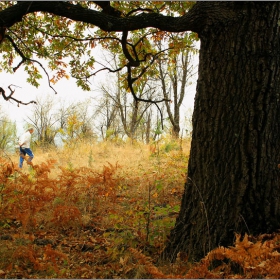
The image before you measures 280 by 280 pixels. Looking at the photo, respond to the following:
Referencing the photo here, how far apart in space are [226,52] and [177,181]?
3.65m

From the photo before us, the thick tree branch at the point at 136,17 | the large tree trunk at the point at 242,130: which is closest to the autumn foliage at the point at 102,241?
the large tree trunk at the point at 242,130

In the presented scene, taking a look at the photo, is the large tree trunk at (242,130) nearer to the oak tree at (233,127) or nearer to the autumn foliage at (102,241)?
the oak tree at (233,127)

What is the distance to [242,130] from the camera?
263 centimetres

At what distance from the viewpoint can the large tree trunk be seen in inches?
103

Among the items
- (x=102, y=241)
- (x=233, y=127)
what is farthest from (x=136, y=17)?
(x=102, y=241)

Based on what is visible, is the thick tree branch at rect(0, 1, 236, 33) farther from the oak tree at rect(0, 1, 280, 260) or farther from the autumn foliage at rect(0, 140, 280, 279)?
the autumn foliage at rect(0, 140, 280, 279)

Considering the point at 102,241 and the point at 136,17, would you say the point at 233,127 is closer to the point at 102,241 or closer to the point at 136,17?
the point at 136,17

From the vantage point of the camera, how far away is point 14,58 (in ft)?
22.3

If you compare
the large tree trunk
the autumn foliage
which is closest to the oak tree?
the large tree trunk

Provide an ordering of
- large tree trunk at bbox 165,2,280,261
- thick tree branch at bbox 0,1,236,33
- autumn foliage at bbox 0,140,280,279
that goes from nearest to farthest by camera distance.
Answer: autumn foliage at bbox 0,140,280,279, large tree trunk at bbox 165,2,280,261, thick tree branch at bbox 0,1,236,33

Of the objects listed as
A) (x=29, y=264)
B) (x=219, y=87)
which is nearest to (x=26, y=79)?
(x=29, y=264)

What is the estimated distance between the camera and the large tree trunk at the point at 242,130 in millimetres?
2613

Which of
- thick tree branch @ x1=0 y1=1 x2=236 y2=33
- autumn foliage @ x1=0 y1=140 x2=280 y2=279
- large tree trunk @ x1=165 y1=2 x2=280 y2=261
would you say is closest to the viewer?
autumn foliage @ x1=0 y1=140 x2=280 y2=279

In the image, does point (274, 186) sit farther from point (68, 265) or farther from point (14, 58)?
point (14, 58)
